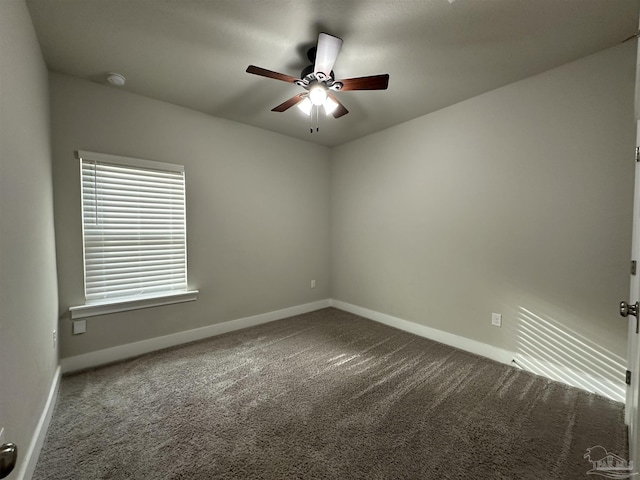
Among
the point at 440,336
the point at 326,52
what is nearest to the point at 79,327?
the point at 326,52

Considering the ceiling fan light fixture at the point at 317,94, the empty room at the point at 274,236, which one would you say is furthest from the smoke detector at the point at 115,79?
the ceiling fan light fixture at the point at 317,94

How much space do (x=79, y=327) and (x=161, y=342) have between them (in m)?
0.72

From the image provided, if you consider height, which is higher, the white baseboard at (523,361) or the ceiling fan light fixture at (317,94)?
the ceiling fan light fixture at (317,94)

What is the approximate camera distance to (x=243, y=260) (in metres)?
Answer: 3.55

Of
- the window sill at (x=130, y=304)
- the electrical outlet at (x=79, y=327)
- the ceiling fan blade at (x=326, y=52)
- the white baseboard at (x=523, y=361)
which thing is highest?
the ceiling fan blade at (x=326, y=52)

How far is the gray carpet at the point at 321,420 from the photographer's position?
4.89 feet

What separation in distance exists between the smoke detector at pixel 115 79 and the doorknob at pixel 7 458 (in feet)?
9.16

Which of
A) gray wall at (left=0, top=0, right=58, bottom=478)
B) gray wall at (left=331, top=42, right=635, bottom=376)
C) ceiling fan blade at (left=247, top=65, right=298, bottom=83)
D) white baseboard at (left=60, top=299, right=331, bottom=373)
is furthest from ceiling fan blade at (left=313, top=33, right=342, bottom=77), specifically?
white baseboard at (left=60, top=299, right=331, bottom=373)

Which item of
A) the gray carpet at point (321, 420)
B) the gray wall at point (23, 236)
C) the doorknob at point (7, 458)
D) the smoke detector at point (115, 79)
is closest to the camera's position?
the doorknob at point (7, 458)

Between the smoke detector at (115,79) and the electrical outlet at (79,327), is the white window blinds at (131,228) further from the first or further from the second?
the smoke detector at (115,79)

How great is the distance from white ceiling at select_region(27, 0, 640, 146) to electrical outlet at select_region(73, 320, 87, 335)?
2.16 meters

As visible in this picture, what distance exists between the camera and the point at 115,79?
95.8 inches

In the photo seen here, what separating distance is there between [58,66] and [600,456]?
4608 millimetres

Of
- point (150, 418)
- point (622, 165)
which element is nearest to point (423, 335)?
point (622, 165)
